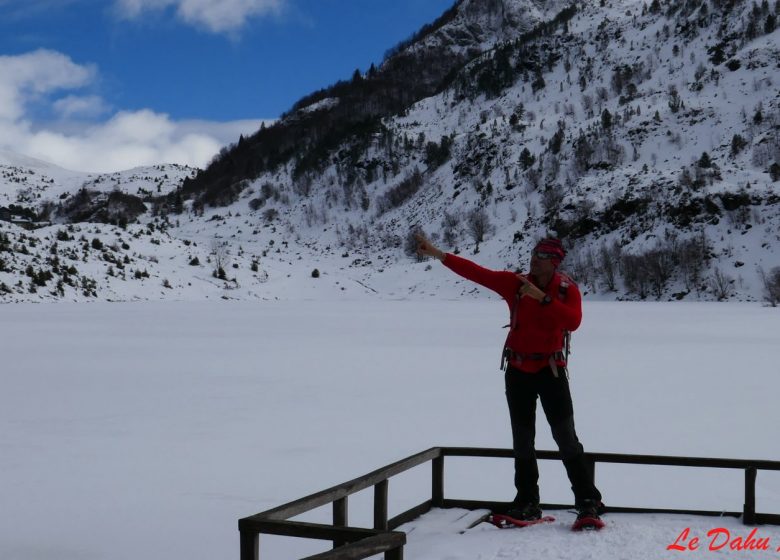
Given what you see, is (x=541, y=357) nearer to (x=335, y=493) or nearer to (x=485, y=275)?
(x=485, y=275)

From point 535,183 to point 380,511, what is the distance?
50.9m

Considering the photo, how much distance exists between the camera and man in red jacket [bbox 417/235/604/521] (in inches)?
162

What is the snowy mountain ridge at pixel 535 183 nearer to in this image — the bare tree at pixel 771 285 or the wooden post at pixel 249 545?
the bare tree at pixel 771 285

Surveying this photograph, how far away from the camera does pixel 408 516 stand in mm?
4582

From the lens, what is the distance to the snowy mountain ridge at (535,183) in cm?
3753

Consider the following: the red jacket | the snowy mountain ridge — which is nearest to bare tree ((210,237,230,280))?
the snowy mountain ridge

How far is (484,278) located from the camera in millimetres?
4266

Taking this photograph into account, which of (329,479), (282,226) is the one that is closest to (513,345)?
(329,479)

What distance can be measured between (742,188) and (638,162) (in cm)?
924

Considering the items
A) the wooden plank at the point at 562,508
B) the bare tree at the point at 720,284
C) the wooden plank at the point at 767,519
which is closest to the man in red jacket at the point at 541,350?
the wooden plank at the point at 562,508

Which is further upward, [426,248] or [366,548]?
[426,248]

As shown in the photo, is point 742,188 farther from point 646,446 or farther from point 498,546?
point 498,546

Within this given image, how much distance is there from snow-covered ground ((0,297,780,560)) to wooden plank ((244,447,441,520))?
42 cm

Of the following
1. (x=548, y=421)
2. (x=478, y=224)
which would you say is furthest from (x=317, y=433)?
(x=478, y=224)
